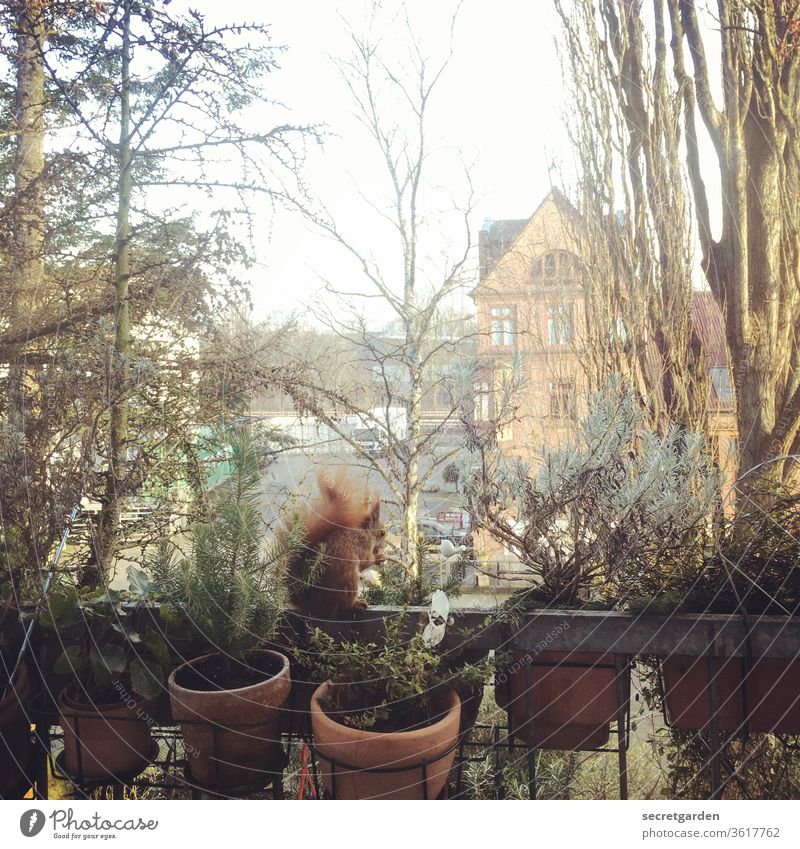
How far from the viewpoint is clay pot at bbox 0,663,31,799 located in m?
1.29

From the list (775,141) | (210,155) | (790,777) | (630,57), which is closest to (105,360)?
(210,155)

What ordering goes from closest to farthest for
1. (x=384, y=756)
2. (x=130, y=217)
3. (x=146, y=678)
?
(x=384, y=756)
(x=146, y=678)
(x=130, y=217)

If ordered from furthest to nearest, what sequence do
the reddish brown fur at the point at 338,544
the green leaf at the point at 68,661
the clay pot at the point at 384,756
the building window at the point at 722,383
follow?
the building window at the point at 722,383 < the reddish brown fur at the point at 338,544 < the green leaf at the point at 68,661 < the clay pot at the point at 384,756

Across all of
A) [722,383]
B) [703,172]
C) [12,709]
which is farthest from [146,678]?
[703,172]

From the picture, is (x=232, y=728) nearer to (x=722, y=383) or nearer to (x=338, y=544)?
(x=338, y=544)

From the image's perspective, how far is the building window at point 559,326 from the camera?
57.1 inches

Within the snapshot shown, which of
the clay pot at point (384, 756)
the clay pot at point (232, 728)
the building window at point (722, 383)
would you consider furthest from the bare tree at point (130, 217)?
the building window at point (722, 383)

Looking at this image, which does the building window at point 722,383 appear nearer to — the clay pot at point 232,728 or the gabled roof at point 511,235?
the gabled roof at point 511,235

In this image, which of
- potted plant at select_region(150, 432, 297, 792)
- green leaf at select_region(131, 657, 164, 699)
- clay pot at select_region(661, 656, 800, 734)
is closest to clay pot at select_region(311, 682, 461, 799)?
potted plant at select_region(150, 432, 297, 792)

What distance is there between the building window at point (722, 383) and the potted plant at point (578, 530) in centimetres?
16

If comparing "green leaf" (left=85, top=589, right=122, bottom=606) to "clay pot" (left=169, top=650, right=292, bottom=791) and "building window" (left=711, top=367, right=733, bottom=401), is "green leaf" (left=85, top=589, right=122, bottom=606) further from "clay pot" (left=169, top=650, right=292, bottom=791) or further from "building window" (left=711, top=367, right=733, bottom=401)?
"building window" (left=711, top=367, right=733, bottom=401)

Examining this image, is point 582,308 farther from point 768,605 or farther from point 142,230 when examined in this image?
point 142,230

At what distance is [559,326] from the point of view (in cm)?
146

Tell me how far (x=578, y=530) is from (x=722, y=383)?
1.62 ft
